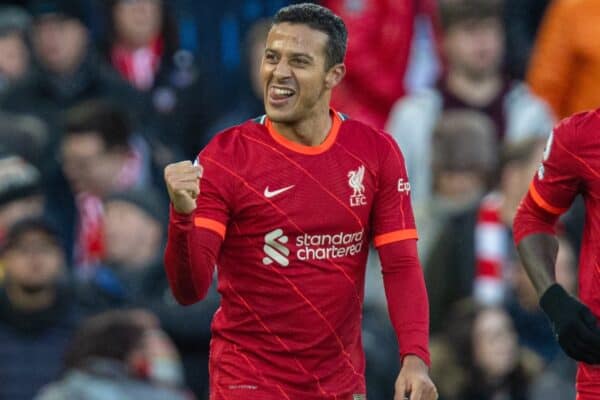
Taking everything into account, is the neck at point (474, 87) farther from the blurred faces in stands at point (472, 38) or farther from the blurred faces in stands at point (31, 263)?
the blurred faces in stands at point (31, 263)

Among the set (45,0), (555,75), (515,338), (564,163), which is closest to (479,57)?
(555,75)

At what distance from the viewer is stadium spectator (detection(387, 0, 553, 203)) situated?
1064 centimetres

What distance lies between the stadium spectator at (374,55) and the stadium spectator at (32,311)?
2.26m

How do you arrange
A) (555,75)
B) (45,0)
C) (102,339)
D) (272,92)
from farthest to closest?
(45,0), (555,75), (102,339), (272,92)

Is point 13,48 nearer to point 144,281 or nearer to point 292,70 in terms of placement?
point 144,281

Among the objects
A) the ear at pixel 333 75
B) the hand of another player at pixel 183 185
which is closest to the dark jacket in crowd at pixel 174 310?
the ear at pixel 333 75

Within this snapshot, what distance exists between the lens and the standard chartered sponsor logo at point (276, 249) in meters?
6.74

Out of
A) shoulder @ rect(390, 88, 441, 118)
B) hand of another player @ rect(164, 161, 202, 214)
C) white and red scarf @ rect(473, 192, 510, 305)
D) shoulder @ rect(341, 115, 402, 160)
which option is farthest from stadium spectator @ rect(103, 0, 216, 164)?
hand of another player @ rect(164, 161, 202, 214)

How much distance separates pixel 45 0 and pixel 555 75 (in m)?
3.33

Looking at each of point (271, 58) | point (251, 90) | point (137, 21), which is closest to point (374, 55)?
point (251, 90)

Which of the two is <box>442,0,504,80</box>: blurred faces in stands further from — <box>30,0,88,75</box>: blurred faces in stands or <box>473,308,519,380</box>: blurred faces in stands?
<box>30,0,88,75</box>: blurred faces in stands

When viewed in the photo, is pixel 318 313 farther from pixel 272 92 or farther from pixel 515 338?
pixel 515 338

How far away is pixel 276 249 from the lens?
22.2 ft

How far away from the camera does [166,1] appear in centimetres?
1182
